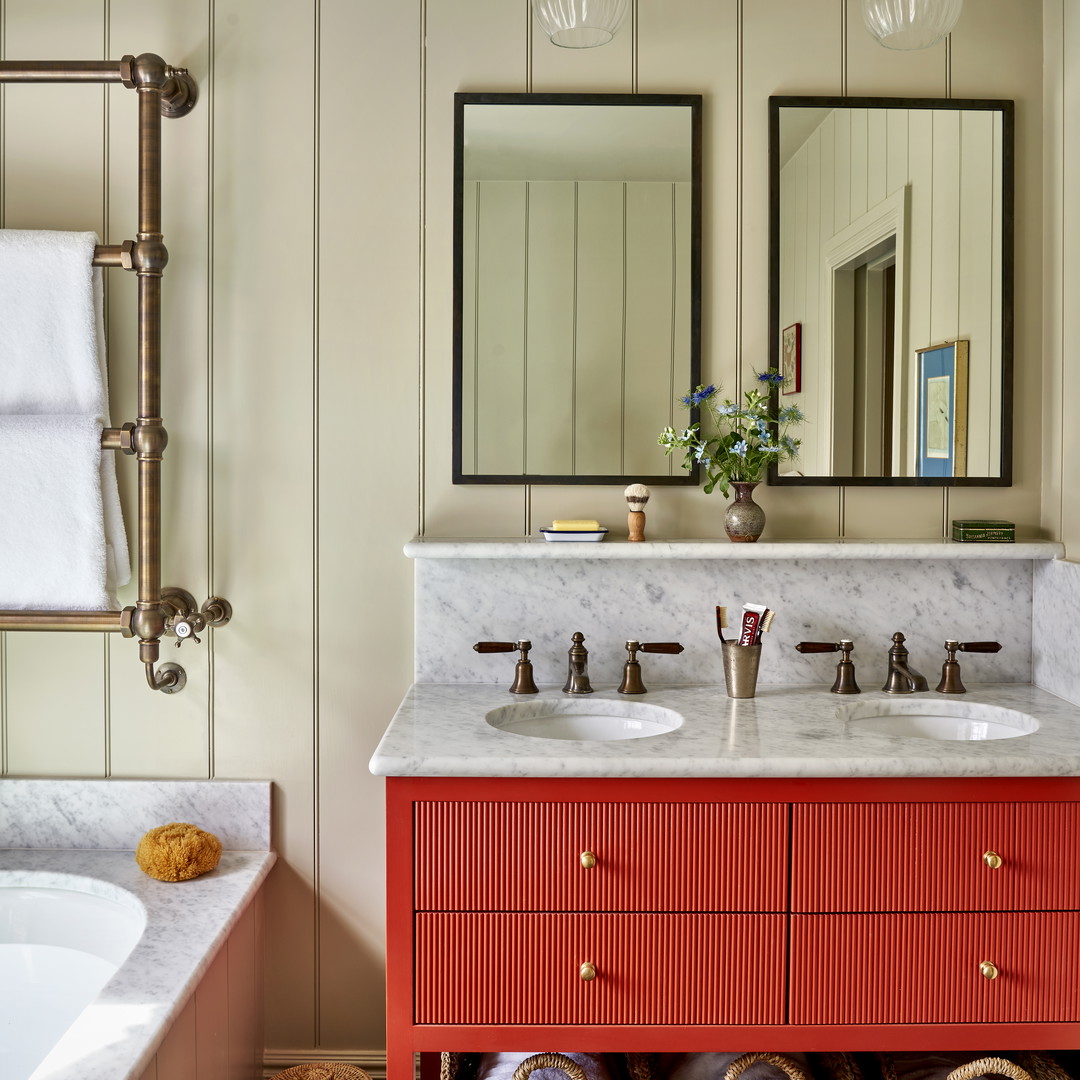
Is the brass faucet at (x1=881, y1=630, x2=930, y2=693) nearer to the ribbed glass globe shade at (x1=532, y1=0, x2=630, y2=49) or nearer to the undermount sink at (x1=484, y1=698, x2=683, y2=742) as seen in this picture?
the undermount sink at (x1=484, y1=698, x2=683, y2=742)

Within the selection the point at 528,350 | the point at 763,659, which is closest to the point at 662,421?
the point at 528,350

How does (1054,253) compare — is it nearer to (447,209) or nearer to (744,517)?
(744,517)

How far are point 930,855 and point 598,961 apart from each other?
20.9 inches

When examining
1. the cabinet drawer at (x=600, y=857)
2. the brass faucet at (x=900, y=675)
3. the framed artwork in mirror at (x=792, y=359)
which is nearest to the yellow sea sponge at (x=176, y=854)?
the cabinet drawer at (x=600, y=857)

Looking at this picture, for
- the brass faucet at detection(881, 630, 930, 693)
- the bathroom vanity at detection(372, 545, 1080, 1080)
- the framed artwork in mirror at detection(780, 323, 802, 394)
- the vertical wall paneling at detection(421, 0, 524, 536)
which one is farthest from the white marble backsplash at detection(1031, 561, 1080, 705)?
the vertical wall paneling at detection(421, 0, 524, 536)

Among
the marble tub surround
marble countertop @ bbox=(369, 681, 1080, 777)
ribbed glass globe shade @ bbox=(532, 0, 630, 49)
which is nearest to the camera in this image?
the marble tub surround

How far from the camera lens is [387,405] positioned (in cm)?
189

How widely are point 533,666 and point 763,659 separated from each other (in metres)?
0.46

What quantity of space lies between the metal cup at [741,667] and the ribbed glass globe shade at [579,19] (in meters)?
1.07

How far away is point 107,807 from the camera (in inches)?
74.4

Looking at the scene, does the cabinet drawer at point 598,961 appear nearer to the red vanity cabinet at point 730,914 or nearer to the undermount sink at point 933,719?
the red vanity cabinet at point 730,914

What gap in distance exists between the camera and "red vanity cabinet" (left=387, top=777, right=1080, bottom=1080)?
1.41 meters

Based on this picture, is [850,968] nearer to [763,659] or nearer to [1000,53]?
[763,659]

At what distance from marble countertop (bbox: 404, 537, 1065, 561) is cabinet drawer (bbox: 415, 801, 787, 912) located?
0.51 meters
